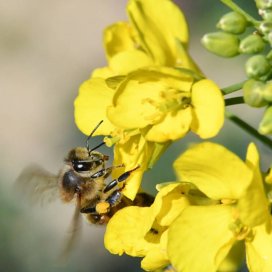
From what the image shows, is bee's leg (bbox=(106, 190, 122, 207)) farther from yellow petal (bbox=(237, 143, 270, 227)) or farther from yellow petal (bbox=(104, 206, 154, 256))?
yellow petal (bbox=(237, 143, 270, 227))

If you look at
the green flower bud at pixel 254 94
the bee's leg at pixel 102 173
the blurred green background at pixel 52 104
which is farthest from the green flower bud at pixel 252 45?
the blurred green background at pixel 52 104

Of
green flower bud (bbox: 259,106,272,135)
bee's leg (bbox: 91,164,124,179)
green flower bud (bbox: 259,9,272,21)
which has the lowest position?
bee's leg (bbox: 91,164,124,179)

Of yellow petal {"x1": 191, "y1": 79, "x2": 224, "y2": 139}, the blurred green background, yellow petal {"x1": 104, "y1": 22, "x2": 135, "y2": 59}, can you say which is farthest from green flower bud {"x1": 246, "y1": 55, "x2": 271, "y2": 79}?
the blurred green background

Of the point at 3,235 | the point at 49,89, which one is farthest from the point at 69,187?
the point at 49,89

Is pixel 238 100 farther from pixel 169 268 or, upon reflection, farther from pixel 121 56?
pixel 169 268

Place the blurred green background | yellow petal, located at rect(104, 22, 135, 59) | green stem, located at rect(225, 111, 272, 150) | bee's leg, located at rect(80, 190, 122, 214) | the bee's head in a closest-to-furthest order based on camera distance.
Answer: green stem, located at rect(225, 111, 272, 150) < yellow petal, located at rect(104, 22, 135, 59) < bee's leg, located at rect(80, 190, 122, 214) < the bee's head < the blurred green background

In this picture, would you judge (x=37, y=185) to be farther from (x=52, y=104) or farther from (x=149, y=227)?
(x=52, y=104)
